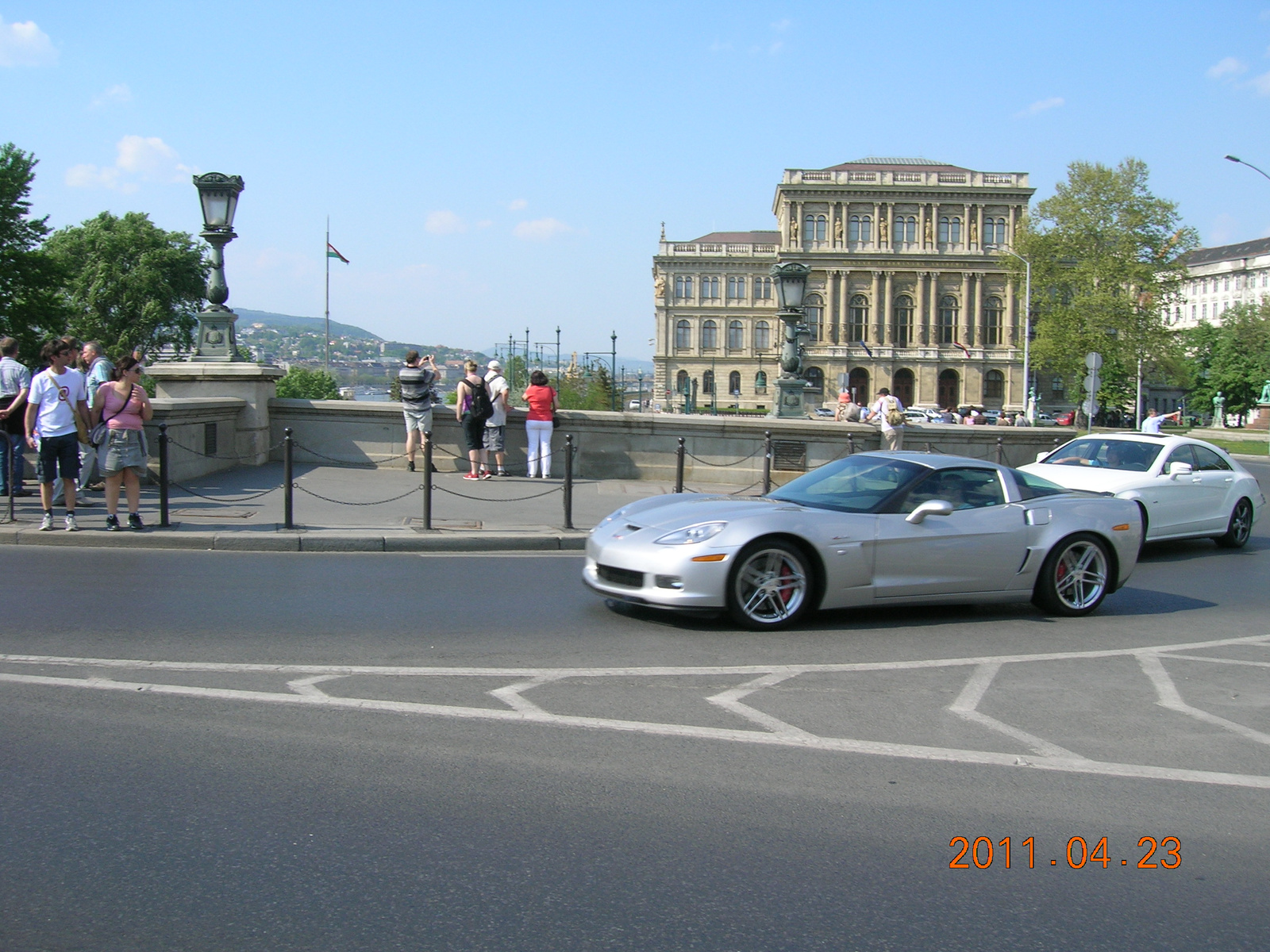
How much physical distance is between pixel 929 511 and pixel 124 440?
25.9ft

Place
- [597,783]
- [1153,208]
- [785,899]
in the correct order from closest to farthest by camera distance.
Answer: [785,899], [597,783], [1153,208]

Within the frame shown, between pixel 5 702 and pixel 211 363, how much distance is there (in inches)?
462

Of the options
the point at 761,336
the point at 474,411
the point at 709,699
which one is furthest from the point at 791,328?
the point at 761,336

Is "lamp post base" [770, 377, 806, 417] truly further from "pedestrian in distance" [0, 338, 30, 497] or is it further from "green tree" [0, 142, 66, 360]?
"green tree" [0, 142, 66, 360]

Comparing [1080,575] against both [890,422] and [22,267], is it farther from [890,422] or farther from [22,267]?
[22,267]

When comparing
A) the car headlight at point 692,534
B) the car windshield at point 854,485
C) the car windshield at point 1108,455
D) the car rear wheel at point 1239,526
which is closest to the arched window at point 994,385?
the car rear wheel at point 1239,526

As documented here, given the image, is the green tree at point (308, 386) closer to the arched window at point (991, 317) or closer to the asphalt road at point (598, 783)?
the arched window at point (991, 317)

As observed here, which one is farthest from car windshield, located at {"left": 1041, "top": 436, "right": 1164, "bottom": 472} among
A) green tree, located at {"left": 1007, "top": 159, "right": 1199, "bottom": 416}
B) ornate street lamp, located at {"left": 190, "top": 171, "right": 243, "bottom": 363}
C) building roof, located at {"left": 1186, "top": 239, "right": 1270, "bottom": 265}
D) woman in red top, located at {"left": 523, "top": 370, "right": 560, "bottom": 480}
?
building roof, located at {"left": 1186, "top": 239, "right": 1270, "bottom": 265}

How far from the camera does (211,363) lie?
16.1 meters

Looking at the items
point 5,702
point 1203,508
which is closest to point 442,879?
point 5,702

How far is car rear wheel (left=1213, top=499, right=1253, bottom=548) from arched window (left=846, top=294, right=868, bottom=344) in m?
95.0

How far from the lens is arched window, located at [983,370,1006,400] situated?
10569 centimetres

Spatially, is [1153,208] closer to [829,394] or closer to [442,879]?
[829,394]

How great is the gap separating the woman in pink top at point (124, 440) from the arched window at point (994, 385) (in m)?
103
